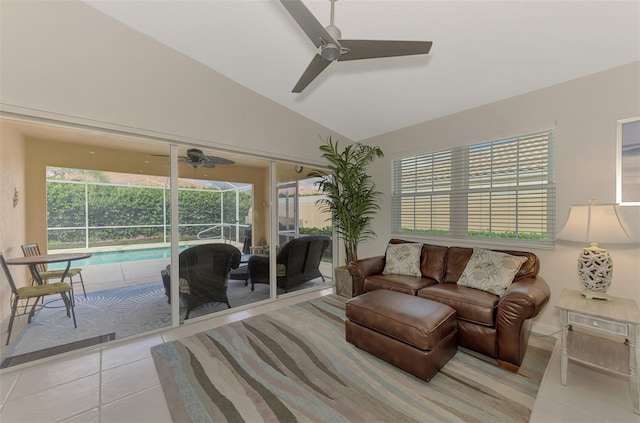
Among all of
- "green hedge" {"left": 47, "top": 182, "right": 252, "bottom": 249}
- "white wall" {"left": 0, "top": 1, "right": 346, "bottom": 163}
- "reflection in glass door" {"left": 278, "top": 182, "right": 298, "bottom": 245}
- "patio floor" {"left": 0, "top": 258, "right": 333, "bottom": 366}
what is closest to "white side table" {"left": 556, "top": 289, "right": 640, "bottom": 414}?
"reflection in glass door" {"left": 278, "top": 182, "right": 298, "bottom": 245}

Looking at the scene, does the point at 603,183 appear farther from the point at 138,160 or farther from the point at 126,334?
the point at 126,334

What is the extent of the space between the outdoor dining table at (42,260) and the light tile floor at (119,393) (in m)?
0.76

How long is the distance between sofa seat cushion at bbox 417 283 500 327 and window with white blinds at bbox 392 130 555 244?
1080 mm

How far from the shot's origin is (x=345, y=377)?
2.05 metres

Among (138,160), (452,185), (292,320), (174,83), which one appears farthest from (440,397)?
(174,83)

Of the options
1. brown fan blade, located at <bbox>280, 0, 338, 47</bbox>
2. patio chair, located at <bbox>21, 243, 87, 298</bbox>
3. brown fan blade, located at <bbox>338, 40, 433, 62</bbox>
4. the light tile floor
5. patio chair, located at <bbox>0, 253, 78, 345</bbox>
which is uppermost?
brown fan blade, located at <bbox>338, 40, 433, 62</bbox>

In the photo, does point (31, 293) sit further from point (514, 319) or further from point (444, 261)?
point (444, 261)

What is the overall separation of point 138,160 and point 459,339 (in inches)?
148

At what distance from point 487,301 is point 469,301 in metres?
0.14

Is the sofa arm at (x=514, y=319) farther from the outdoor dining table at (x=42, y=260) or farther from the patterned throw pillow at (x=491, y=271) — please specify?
the outdoor dining table at (x=42, y=260)

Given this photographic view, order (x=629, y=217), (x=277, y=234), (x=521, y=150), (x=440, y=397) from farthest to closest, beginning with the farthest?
(x=277, y=234), (x=521, y=150), (x=629, y=217), (x=440, y=397)

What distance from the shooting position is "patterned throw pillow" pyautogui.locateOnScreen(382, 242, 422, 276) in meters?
3.36

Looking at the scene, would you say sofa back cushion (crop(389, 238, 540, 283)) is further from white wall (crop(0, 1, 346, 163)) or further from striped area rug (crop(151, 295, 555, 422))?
white wall (crop(0, 1, 346, 163))

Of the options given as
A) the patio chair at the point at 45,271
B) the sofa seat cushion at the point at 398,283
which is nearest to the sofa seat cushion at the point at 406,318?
the sofa seat cushion at the point at 398,283
